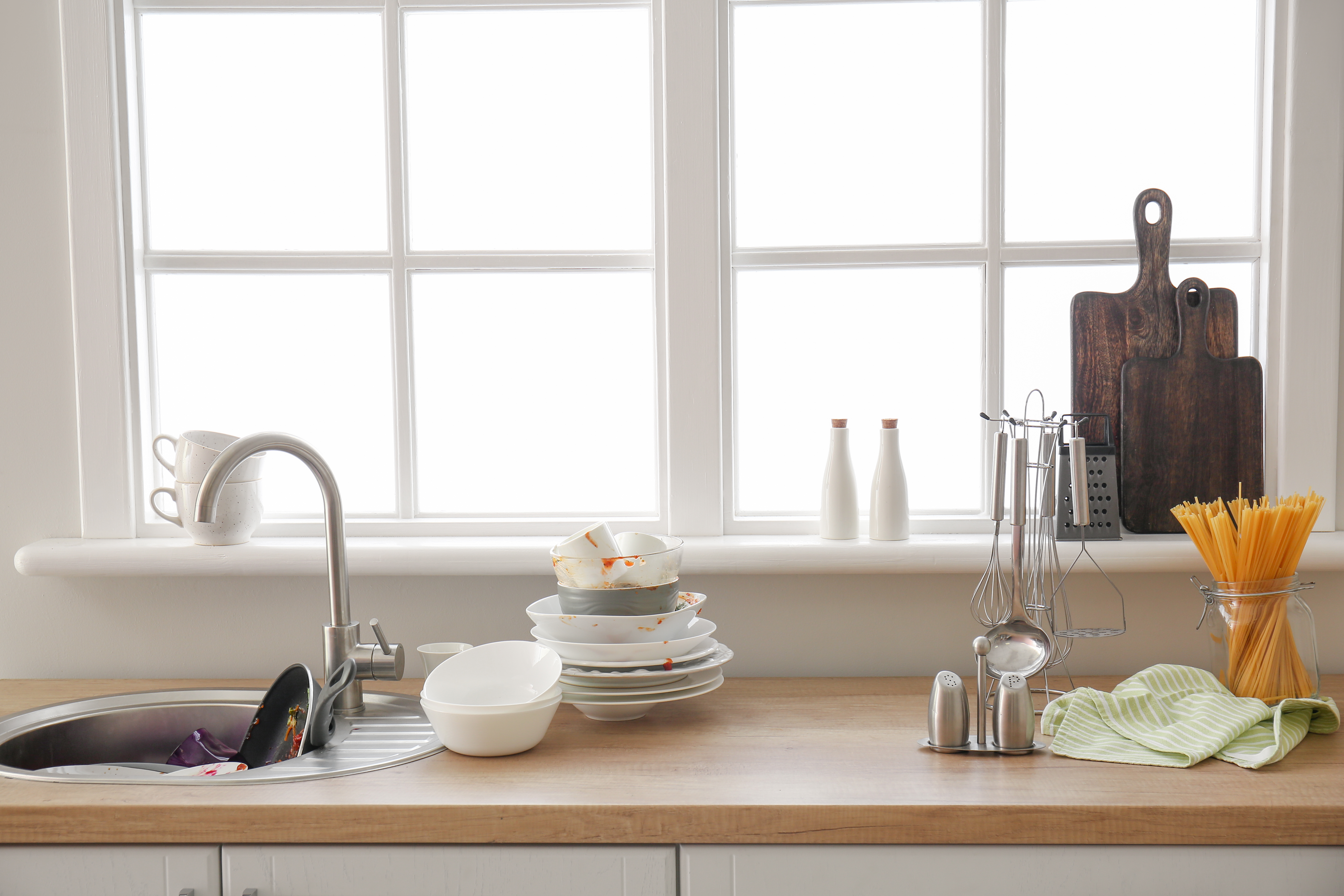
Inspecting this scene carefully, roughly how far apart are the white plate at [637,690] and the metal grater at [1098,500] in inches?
27.3

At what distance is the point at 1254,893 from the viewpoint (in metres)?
1.04

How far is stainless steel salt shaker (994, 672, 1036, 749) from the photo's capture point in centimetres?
120

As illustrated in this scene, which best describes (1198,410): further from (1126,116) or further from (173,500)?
(173,500)

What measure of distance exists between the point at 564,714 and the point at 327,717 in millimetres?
344

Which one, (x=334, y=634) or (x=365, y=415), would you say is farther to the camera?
(x=365, y=415)

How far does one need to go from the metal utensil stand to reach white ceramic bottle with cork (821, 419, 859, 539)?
0.24 metres

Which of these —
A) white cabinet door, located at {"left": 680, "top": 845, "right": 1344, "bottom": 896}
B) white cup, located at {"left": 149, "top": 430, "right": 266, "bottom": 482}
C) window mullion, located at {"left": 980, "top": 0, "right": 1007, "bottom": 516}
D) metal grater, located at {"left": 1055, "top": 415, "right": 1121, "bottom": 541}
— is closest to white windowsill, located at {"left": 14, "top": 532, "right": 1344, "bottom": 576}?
metal grater, located at {"left": 1055, "top": 415, "right": 1121, "bottom": 541}

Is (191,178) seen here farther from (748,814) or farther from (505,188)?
(748,814)

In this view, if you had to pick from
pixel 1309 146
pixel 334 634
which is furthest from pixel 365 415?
pixel 1309 146

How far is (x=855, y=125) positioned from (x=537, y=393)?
0.77 meters

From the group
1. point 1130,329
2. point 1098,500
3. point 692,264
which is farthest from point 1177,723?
point 692,264

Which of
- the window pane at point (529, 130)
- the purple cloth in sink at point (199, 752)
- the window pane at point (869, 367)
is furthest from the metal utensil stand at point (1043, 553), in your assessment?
the purple cloth in sink at point (199, 752)

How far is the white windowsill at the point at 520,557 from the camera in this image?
154cm

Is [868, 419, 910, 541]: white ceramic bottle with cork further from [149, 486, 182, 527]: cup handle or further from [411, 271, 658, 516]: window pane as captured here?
[149, 486, 182, 527]: cup handle
